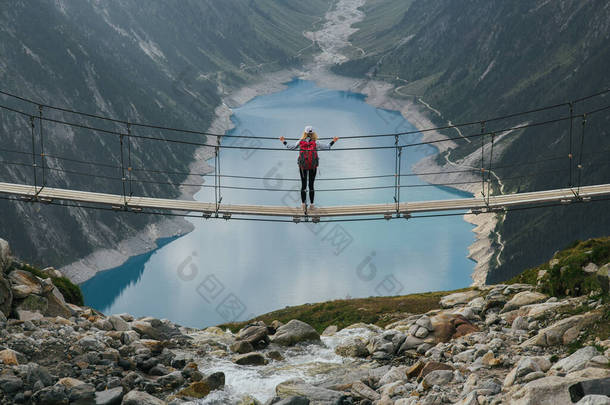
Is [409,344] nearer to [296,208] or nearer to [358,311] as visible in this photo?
[296,208]

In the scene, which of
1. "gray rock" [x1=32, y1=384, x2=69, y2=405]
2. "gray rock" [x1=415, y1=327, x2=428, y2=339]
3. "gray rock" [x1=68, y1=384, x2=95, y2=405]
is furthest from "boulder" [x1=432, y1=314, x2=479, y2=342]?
"gray rock" [x1=32, y1=384, x2=69, y2=405]

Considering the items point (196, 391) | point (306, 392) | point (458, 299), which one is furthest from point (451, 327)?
point (458, 299)

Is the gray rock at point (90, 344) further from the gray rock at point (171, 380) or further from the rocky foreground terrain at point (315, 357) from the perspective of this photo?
the gray rock at point (171, 380)

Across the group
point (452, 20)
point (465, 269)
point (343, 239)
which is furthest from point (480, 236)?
point (452, 20)

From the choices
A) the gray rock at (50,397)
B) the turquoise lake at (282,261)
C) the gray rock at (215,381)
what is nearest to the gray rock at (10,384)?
the gray rock at (50,397)

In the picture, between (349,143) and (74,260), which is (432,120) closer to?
(349,143)

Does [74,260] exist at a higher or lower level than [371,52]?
lower

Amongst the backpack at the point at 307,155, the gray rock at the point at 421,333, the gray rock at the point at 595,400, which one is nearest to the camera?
the gray rock at the point at 595,400
